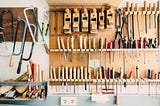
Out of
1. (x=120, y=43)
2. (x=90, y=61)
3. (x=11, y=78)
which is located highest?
(x=120, y=43)

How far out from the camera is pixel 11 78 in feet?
7.86

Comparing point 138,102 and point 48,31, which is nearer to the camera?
point 138,102

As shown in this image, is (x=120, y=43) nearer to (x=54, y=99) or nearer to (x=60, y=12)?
(x=60, y=12)

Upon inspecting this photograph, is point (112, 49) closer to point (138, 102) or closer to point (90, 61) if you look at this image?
point (90, 61)

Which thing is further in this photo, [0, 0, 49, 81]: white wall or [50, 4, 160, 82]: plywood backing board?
[50, 4, 160, 82]: plywood backing board

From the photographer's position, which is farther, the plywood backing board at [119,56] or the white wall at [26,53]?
the plywood backing board at [119,56]

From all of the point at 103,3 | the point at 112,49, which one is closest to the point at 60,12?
the point at 103,3

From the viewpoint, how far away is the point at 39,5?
2.49m

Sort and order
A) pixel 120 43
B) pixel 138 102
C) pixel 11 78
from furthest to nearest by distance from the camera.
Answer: pixel 120 43
pixel 11 78
pixel 138 102

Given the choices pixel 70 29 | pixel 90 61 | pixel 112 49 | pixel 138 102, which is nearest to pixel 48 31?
pixel 70 29

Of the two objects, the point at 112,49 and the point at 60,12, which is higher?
the point at 60,12

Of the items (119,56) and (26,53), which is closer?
(26,53)

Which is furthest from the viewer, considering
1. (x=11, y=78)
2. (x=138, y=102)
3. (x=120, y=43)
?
(x=120, y=43)

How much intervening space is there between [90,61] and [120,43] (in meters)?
0.40
